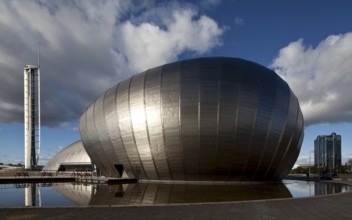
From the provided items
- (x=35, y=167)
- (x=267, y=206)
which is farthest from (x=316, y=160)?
(x=267, y=206)

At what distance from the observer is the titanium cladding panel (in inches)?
1179

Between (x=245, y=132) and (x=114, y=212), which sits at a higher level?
(x=245, y=132)

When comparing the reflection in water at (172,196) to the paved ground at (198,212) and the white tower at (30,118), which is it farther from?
the white tower at (30,118)

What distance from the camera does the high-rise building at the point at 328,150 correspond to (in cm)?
12974

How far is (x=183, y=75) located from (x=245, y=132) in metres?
7.95

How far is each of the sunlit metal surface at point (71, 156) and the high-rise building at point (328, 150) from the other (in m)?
95.2

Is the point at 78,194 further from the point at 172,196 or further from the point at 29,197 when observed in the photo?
the point at 172,196

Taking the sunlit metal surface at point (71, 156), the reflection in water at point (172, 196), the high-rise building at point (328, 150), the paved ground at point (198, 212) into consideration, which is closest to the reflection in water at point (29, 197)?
the reflection in water at point (172, 196)

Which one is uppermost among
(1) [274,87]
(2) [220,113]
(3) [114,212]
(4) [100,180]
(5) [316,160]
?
(1) [274,87]

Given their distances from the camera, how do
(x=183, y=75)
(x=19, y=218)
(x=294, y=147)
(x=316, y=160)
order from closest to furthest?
(x=19, y=218)
(x=183, y=75)
(x=294, y=147)
(x=316, y=160)

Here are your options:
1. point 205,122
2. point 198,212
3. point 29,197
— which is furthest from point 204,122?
point 198,212

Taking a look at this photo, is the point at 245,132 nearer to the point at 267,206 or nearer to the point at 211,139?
the point at 211,139

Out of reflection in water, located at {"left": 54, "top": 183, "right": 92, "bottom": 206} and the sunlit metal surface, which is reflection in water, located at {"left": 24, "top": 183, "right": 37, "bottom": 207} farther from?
the sunlit metal surface

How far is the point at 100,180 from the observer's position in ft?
110
